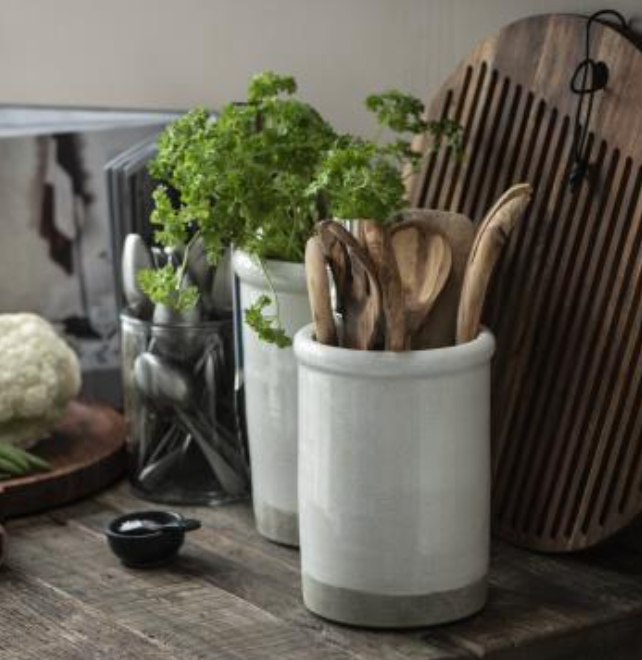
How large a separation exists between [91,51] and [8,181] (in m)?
0.18

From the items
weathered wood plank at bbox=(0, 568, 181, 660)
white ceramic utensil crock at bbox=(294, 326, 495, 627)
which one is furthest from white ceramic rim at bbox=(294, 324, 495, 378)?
weathered wood plank at bbox=(0, 568, 181, 660)

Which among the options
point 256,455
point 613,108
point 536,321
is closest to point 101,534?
point 256,455

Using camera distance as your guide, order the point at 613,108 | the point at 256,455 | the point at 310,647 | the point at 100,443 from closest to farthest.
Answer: the point at 310,647 → the point at 613,108 → the point at 256,455 → the point at 100,443

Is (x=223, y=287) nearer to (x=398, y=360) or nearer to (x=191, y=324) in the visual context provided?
(x=191, y=324)

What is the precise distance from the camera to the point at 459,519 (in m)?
1.11

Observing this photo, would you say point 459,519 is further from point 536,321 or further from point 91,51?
point 91,51

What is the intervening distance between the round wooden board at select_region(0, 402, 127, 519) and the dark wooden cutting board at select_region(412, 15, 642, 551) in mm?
398

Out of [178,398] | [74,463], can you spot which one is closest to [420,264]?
[178,398]

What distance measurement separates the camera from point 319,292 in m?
1.10

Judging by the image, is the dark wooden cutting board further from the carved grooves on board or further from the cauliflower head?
the cauliflower head

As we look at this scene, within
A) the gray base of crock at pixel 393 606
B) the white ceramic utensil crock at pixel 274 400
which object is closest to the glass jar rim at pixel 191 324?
the white ceramic utensil crock at pixel 274 400

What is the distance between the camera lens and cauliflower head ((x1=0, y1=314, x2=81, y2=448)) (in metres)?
1.47

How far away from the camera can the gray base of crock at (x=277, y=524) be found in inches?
50.5

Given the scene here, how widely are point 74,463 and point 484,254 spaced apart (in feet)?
1.80
